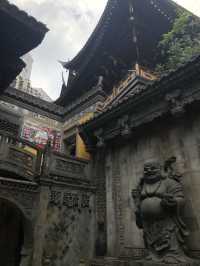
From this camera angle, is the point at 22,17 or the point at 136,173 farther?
the point at 136,173

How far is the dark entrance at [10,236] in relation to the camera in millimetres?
9688

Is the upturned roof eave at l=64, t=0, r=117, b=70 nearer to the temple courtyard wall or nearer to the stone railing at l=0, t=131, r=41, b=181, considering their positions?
the temple courtyard wall

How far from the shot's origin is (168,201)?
18.6ft

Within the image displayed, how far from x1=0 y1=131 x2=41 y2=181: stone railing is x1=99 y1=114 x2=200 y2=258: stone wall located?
2552 mm

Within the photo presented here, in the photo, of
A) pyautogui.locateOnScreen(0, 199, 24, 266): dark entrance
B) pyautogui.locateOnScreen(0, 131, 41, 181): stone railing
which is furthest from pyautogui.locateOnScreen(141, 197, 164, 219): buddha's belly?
pyautogui.locateOnScreen(0, 199, 24, 266): dark entrance

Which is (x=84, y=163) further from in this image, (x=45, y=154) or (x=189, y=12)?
(x=189, y=12)

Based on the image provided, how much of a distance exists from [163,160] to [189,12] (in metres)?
7.89

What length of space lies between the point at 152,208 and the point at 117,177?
2.77 metres

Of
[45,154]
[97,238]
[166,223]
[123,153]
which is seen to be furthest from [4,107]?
[166,223]

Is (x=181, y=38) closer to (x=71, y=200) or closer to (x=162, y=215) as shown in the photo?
(x=71, y=200)

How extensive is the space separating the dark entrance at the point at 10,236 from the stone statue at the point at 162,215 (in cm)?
562

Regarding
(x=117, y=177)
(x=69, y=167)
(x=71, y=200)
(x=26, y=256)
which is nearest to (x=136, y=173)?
(x=117, y=177)

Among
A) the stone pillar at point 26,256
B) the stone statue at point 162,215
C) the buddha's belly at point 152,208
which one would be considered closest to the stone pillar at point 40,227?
the stone pillar at point 26,256

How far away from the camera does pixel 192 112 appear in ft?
22.9
